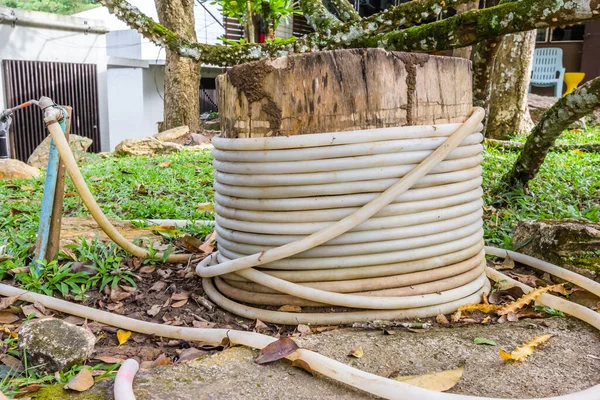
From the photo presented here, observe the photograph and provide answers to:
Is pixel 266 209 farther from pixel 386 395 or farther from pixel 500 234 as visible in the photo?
pixel 500 234

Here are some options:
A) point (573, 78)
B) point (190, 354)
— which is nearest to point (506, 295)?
point (190, 354)

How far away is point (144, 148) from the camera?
7.52 meters

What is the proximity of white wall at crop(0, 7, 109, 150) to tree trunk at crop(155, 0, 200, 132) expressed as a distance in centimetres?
265

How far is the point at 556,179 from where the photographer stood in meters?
4.45

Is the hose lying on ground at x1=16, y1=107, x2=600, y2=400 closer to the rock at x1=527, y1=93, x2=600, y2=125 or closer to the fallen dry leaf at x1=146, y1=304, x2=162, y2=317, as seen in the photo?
the fallen dry leaf at x1=146, y1=304, x2=162, y2=317

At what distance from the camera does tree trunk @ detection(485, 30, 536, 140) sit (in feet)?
21.0

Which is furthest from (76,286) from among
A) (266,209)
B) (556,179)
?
(556,179)

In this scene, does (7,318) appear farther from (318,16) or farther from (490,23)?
(318,16)

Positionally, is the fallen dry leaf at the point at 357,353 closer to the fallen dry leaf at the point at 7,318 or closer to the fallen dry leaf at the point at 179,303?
the fallen dry leaf at the point at 179,303

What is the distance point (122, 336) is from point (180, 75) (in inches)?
302

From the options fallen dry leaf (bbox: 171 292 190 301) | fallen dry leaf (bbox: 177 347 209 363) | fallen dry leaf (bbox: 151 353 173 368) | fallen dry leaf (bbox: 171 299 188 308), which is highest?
fallen dry leaf (bbox: 151 353 173 368)

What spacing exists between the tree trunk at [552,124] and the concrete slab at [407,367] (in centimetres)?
175

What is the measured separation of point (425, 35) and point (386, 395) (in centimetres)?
214

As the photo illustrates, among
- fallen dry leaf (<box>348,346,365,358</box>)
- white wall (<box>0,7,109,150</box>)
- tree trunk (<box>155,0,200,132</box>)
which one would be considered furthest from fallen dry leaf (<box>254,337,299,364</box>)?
white wall (<box>0,7,109,150</box>)
